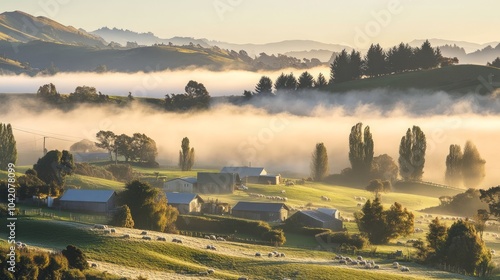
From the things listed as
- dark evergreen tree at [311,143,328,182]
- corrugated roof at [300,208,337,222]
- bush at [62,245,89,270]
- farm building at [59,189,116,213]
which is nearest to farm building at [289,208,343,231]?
corrugated roof at [300,208,337,222]

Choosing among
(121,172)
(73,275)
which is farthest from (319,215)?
(73,275)

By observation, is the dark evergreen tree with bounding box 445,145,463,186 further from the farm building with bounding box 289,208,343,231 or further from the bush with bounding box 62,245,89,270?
the bush with bounding box 62,245,89,270

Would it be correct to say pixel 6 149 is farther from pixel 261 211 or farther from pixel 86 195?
pixel 261 211

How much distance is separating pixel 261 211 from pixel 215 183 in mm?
26464

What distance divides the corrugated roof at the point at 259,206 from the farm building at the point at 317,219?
5076 millimetres

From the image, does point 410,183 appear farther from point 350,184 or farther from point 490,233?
point 490,233

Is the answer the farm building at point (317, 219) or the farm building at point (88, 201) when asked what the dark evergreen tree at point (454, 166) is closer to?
the farm building at point (317, 219)

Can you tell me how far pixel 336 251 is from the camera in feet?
341

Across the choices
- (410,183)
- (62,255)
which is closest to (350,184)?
(410,183)

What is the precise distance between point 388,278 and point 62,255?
32.7 meters

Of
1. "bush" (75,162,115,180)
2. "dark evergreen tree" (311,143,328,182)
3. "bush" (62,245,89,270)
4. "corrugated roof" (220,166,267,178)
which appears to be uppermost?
"dark evergreen tree" (311,143,328,182)

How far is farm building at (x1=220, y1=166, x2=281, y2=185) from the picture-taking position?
167 meters

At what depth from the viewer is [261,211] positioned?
12512cm

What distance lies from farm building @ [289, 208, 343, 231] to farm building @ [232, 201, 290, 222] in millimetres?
4316
